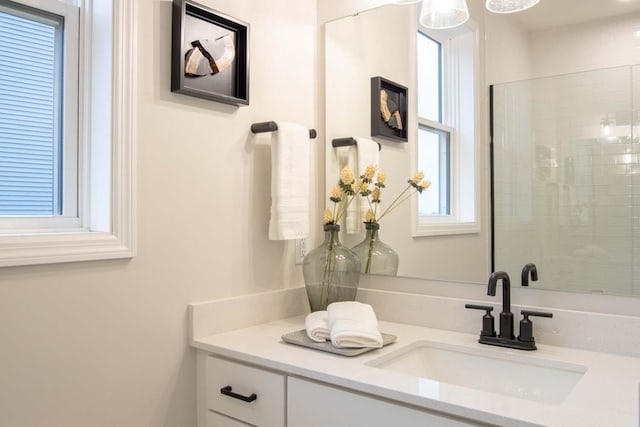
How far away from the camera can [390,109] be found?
169 centimetres

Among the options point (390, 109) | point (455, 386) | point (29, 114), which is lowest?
point (455, 386)

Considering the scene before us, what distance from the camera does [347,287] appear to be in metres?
1.64

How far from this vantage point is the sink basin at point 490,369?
3.88 feet

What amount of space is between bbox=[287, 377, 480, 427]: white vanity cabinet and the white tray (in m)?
0.12

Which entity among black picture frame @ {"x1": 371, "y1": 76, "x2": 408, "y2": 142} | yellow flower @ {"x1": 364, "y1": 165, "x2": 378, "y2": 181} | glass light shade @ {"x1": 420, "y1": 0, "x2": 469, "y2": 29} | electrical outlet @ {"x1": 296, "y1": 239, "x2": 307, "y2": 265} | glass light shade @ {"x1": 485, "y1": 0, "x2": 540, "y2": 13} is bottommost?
electrical outlet @ {"x1": 296, "y1": 239, "x2": 307, "y2": 265}

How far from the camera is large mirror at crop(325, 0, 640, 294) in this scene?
127cm

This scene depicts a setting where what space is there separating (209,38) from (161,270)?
68cm

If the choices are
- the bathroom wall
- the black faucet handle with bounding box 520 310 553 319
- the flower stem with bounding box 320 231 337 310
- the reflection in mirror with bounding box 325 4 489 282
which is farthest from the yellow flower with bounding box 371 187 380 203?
the black faucet handle with bounding box 520 310 553 319

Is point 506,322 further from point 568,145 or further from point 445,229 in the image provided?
point 568,145

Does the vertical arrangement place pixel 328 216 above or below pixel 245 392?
above

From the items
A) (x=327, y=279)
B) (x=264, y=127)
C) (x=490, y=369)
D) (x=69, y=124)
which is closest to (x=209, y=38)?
(x=264, y=127)

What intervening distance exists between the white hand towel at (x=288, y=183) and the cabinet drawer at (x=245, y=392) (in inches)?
17.0

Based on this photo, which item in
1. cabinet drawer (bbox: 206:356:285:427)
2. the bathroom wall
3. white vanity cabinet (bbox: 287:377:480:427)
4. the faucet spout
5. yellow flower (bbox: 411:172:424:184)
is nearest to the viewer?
white vanity cabinet (bbox: 287:377:480:427)

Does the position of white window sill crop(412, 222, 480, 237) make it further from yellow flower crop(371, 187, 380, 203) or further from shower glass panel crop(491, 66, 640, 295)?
yellow flower crop(371, 187, 380, 203)
